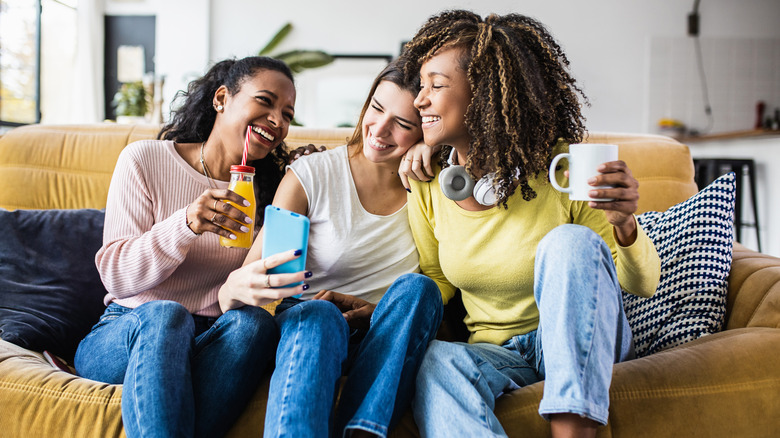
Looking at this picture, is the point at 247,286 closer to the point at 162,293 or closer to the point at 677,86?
the point at 162,293

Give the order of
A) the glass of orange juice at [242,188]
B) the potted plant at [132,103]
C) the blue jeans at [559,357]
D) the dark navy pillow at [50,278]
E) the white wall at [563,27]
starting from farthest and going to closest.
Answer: the white wall at [563,27] < the potted plant at [132,103] < the dark navy pillow at [50,278] < the glass of orange juice at [242,188] < the blue jeans at [559,357]

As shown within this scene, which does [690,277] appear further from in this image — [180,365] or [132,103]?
[132,103]

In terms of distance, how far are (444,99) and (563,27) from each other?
466 cm

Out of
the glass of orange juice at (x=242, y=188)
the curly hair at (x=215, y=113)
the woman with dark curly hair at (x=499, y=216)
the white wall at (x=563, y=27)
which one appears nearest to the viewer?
the woman with dark curly hair at (x=499, y=216)

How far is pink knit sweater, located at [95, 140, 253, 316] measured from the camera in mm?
1293

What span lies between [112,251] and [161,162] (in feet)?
0.89

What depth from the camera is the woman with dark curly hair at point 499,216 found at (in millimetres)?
1106

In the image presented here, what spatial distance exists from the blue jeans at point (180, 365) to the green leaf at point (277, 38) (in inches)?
171

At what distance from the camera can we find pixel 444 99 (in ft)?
4.38

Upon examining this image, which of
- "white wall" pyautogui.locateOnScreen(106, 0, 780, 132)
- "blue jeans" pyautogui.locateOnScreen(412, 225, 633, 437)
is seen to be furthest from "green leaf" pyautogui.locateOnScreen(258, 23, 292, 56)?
"blue jeans" pyautogui.locateOnScreen(412, 225, 633, 437)

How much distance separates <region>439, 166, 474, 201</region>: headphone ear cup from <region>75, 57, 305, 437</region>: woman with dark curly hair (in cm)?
45

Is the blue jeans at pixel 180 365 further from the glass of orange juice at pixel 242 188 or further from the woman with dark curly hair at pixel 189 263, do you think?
the glass of orange juice at pixel 242 188

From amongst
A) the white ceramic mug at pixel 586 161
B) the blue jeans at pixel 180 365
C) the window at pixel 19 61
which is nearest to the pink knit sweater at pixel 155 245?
the blue jeans at pixel 180 365

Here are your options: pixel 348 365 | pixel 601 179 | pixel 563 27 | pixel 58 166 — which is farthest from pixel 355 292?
pixel 563 27
